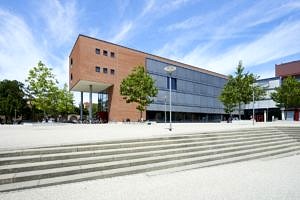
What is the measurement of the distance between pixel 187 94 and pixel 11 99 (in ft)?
138

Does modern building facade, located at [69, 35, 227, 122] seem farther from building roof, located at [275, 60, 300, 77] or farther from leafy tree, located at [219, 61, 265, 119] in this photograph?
leafy tree, located at [219, 61, 265, 119]

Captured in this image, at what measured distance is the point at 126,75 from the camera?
164 feet

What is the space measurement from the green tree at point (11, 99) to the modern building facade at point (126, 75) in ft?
69.0

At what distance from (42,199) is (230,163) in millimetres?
6953

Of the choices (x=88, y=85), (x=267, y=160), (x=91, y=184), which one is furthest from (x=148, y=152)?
(x=88, y=85)

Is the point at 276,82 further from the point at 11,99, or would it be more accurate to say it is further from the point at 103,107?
the point at 11,99

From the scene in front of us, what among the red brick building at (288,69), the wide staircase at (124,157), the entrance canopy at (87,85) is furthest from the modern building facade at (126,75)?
the wide staircase at (124,157)

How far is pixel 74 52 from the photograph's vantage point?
4669cm

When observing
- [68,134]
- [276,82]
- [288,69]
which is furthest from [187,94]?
[68,134]

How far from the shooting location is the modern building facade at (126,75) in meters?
44.1

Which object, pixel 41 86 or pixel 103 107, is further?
pixel 103 107

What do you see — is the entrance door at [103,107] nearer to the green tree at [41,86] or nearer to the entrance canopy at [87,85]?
the entrance canopy at [87,85]

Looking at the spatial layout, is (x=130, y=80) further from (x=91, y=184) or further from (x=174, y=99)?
(x=91, y=184)

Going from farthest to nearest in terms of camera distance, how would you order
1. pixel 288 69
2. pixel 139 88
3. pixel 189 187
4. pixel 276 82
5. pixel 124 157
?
pixel 276 82 < pixel 288 69 < pixel 139 88 < pixel 124 157 < pixel 189 187
